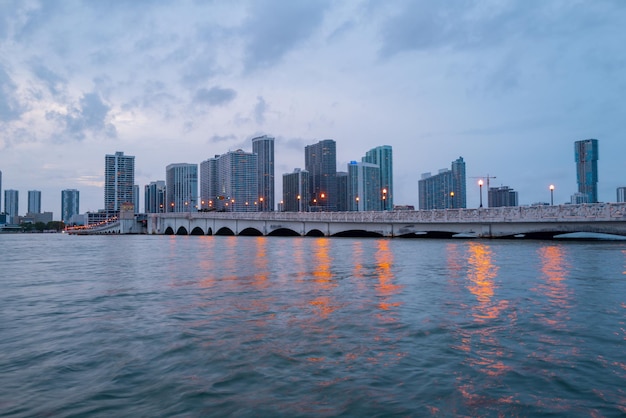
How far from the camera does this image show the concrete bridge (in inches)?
1876

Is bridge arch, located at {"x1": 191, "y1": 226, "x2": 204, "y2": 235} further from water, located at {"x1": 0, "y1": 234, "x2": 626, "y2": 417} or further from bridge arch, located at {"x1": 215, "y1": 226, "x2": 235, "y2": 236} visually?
water, located at {"x1": 0, "y1": 234, "x2": 626, "y2": 417}

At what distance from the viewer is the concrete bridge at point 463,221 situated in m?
47.7

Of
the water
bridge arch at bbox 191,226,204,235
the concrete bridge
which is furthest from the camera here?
bridge arch at bbox 191,226,204,235

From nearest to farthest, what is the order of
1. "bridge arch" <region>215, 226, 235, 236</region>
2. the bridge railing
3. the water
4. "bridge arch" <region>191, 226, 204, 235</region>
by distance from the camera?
1. the water
2. the bridge railing
3. "bridge arch" <region>215, 226, 235, 236</region>
4. "bridge arch" <region>191, 226, 204, 235</region>

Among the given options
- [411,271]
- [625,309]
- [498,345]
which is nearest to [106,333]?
[498,345]

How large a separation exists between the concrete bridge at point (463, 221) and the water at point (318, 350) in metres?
33.7

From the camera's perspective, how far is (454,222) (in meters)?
61.1

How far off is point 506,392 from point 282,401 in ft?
12.2

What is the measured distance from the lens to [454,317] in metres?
12.6

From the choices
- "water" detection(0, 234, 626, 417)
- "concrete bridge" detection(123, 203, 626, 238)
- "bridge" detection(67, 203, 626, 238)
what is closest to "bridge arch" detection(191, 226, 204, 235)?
"bridge" detection(67, 203, 626, 238)

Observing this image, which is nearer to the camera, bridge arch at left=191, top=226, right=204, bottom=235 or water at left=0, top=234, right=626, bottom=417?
water at left=0, top=234, right=626, bottom=417

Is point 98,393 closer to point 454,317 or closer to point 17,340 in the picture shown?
point 17,340

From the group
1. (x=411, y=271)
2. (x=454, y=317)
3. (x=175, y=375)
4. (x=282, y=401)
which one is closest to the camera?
(x=282, y=401)

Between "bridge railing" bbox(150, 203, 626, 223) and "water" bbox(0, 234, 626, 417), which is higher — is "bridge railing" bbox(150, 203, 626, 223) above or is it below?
above
